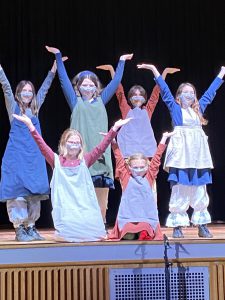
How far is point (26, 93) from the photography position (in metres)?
3.65

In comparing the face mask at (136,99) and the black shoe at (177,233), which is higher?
the face mask at (136,99)

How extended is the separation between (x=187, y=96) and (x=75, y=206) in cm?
106

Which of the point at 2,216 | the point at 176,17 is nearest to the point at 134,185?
the point at 2,216

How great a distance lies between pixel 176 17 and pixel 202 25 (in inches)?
10.9

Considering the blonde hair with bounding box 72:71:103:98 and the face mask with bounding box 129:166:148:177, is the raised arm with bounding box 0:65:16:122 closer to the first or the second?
the blonde hair with bounding box 72:71:103:98

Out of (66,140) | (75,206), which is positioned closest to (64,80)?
(66,140)

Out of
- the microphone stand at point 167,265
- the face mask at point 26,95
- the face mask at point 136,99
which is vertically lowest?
the microphone stand at point 167,265

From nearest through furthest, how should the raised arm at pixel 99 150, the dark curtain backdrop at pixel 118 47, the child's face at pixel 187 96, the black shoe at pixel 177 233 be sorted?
the raised arm at pixel 99 150
the black shoe at pixel 177 233
the child's face at pixel 187 96
the dark curtain backdrop at pixel 118 47

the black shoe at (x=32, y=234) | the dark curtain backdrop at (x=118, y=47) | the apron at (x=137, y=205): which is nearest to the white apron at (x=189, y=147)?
the apron at (x=137, y=205)

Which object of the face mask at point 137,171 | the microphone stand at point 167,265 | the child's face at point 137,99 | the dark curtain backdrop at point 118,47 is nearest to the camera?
the microphone stand at point 167,265

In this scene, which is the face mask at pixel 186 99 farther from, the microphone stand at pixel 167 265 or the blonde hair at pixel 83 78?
the microphone stand at pixel 167 265

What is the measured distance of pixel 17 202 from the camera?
3.55m

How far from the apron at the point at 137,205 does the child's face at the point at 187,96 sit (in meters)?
0.62

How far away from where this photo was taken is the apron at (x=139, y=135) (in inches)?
174
